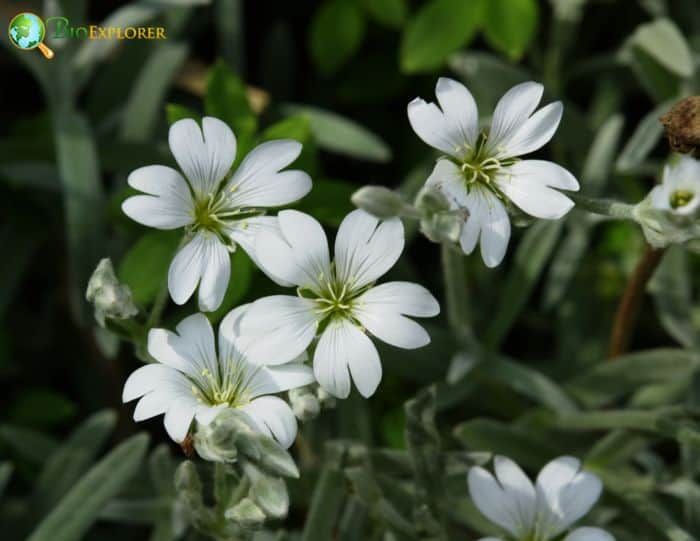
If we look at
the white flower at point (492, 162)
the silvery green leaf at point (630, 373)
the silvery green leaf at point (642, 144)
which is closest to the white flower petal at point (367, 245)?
the white flower at point (492, 162)

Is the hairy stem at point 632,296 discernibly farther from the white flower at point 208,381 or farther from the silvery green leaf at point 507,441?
the white flower at point 208,381

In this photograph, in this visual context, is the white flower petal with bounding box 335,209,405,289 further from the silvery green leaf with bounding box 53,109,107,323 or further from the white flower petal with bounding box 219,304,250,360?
the silvery green leaf with bounding box 53,109,107,323

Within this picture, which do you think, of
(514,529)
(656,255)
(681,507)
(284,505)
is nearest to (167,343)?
(284,505)

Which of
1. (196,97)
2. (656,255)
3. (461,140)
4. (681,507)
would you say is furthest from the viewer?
(196,97)

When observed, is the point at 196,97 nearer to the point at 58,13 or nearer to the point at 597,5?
the point at 58,13

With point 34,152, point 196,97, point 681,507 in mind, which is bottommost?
point 681,507

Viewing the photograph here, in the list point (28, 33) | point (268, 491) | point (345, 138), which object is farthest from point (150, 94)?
point (268, 491)

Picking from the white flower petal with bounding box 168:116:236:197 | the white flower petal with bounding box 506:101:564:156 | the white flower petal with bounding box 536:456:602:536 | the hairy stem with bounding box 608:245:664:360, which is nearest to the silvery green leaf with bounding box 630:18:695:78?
the hairy stem with bounding box 608:245:664:360

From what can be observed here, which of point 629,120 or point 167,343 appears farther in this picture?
point 629,120

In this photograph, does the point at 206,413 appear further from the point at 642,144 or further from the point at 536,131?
the point at 642,144
